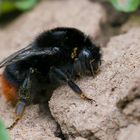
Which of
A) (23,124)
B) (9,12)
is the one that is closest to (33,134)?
(23,124)

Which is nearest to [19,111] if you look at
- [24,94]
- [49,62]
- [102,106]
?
[24,94]

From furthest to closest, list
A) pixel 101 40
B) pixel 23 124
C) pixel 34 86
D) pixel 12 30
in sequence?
pixel 12 30 → pixel 101 40 → pixel 34 86 → pixel 23 124

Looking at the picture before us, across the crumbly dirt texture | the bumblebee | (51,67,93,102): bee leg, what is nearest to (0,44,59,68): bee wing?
the bumblebee

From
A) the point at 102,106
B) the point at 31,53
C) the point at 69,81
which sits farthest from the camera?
the point at 31,53

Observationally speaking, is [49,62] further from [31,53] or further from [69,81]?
[69,81]

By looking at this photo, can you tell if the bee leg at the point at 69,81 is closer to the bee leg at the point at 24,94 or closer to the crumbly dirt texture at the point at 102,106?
the crumbly dirt texture at the point at 102,106

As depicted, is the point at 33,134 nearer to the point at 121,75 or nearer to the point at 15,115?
the point at 15,115

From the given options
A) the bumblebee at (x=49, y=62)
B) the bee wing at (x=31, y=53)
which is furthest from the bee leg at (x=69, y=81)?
the bee wing at (x=31, y=53)
